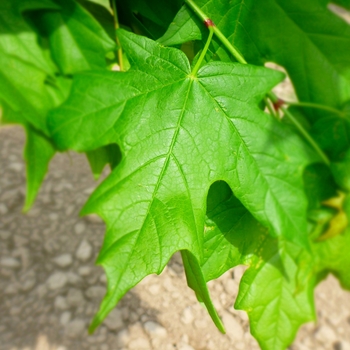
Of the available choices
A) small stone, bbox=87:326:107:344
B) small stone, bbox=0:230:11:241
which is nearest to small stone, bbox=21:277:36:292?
small stone, bbox=0:230:11:241

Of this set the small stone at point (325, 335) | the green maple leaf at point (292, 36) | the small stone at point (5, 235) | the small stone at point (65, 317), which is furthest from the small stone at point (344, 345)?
the small stone at point (5, 235)

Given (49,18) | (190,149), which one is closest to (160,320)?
(190,149)

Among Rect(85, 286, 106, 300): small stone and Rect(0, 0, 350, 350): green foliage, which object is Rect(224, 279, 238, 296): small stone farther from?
Rect(85, 286, 106, 300): small stone

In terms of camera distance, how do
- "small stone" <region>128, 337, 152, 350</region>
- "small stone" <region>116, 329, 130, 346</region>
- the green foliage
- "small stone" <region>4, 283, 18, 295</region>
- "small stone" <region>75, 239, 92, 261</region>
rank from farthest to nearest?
1. "small stone" <region>75, 239, 92, 261</region>
2. "small stone" <region>4, 283, 18, 295</region>
3. "small stone" <region>116, 329, 130, 346</region>
4. "small stone" <region>128, 337, 152, 350</region>
5. the green foliage

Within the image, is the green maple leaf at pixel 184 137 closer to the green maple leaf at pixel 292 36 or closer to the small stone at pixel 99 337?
the green maple leaf at pixel 292 36

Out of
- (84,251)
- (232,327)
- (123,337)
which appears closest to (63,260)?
(84,251)

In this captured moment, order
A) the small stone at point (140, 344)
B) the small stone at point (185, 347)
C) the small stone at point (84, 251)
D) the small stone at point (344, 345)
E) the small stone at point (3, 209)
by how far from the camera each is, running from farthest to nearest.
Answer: the small stone at point (3, 209) → the small stone at point (84, 251) → the small stone at point (344, 345) → the small stone at point (140, 344) → the small stone at point (185, 347)

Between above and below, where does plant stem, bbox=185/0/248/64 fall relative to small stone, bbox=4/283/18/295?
above
